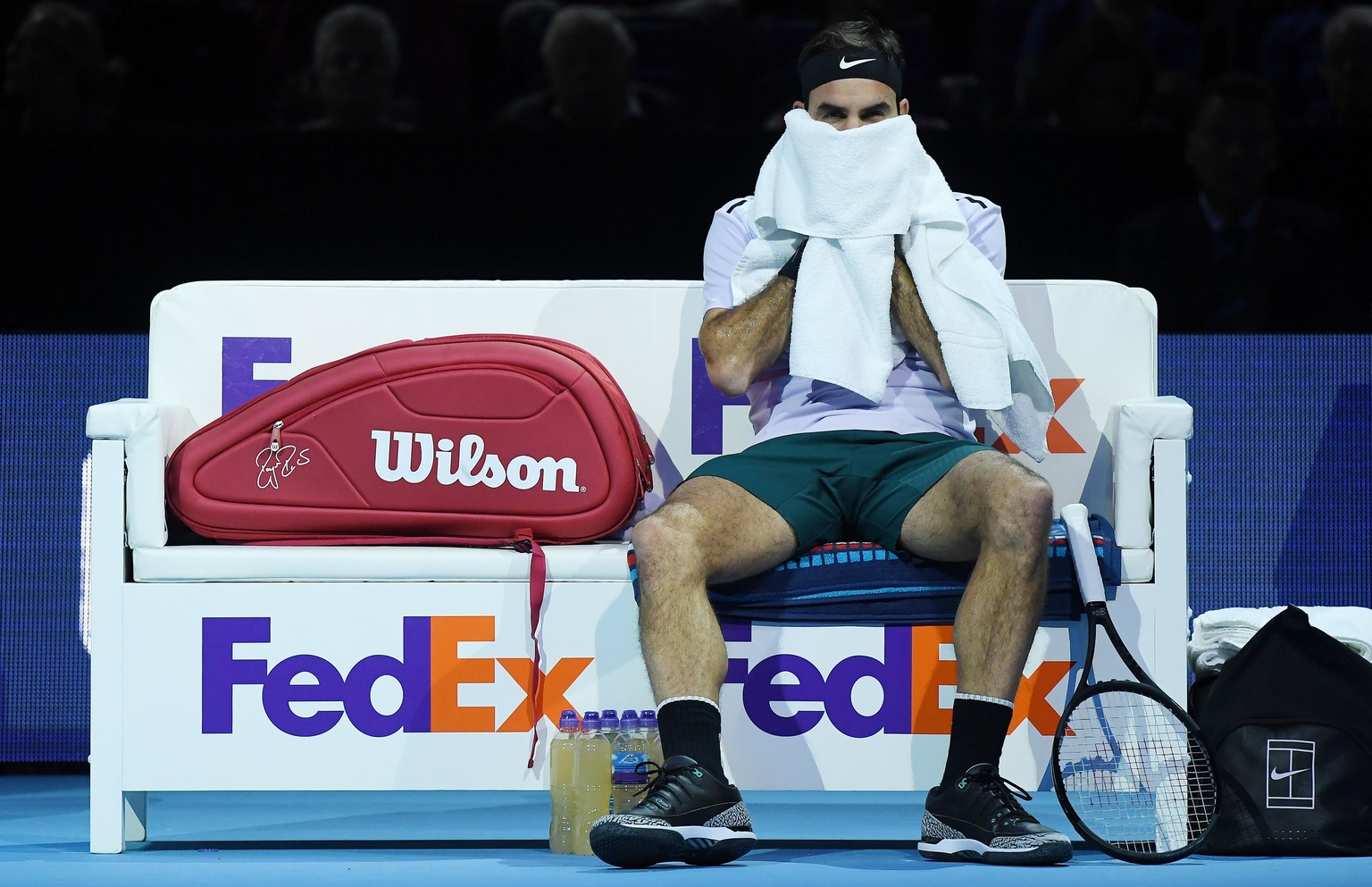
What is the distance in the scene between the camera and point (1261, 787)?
2.45 m

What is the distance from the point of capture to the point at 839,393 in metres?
2.68

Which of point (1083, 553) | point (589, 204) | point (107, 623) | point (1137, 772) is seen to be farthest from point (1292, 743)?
point (589, 204)

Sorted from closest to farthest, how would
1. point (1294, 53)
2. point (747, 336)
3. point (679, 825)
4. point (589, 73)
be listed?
point (679, 825)
point (747, 336)
point (589, 73)
point (1294, 53)

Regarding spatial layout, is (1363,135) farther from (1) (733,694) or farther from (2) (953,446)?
(1) (733,694)

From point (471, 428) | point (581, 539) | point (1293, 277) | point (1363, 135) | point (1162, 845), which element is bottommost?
point (1162, 845)

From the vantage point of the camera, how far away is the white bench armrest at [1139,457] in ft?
8.28

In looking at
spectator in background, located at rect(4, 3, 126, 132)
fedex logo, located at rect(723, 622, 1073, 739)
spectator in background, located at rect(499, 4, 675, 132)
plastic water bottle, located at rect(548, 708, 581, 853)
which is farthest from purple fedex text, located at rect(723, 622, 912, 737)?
spectator in background, located at rect(4, 3, 126, 132)

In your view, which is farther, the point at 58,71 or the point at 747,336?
the point at 58,71

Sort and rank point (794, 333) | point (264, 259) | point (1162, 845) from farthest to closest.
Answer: point (264, 259) < point (794, 333) < point (1162, 845)

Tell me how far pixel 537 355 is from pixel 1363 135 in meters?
2.50

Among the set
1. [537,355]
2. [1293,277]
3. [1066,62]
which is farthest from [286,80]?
[1293,277]

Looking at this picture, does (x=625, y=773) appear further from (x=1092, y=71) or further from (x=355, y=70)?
(x=1092, y=71)

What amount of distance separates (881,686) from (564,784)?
482 mm
